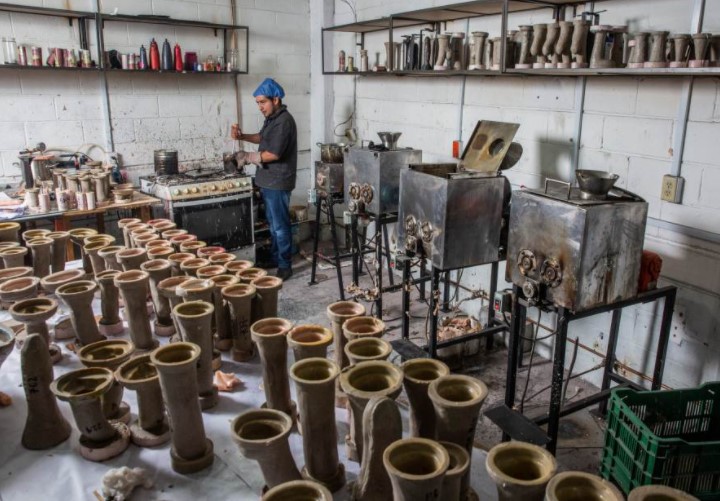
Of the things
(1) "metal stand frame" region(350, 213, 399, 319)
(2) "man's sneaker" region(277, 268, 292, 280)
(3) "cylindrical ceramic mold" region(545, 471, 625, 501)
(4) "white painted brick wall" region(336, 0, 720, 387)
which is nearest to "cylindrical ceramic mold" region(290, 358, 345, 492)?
(3) "cylindrical ceramic mold" region(545, 471, 625, 501)

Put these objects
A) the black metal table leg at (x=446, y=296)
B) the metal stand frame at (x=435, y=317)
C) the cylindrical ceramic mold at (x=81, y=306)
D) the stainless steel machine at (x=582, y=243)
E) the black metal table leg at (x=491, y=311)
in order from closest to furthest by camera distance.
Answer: the cylindrical ceramic mold at (x=81, y=306) → the stainless steel machine at (x=582, y=243) → the metal stand frame at (x=435, y=317) → the black metal table leg at (x=491, y=311) → the black metal table leg at (x=446, y=296)

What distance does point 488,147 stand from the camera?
3127 millimetres

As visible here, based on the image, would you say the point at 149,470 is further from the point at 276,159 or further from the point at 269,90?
the point at 269,90

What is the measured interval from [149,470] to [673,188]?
2.48 meters

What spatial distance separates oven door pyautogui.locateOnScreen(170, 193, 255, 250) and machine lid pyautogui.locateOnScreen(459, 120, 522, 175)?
2.04 metres

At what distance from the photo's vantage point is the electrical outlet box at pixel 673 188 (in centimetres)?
256

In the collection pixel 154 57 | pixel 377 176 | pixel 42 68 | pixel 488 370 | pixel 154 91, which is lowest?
pixel 488 370

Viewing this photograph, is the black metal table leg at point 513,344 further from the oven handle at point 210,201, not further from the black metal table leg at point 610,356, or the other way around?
the oven handle at point 210,201

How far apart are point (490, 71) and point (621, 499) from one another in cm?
262

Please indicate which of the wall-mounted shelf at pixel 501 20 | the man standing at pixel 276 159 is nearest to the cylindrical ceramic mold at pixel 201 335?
the wall-mounted shelf at pixel 501 20

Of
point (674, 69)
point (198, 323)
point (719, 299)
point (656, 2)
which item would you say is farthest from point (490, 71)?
point (198, 323)

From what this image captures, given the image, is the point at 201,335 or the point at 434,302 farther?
the point at 434,302

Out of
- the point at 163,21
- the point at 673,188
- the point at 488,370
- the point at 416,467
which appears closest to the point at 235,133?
the point at 163,21

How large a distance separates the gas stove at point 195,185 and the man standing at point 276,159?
170 mm
